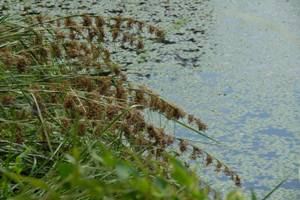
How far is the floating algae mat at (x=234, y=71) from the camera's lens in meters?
2.49

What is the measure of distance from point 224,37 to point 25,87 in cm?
239

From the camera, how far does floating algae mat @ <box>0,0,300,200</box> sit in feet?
8.16

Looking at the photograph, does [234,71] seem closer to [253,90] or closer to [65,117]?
[253,90]

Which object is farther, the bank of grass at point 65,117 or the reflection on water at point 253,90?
the reflection on water at point 253,90

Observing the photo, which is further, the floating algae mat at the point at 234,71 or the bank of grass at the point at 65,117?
the floating algae mat at the point at 234,71

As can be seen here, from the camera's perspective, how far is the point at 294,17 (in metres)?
4.04

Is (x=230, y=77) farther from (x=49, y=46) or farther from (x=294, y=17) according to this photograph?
(x=49, y=46)

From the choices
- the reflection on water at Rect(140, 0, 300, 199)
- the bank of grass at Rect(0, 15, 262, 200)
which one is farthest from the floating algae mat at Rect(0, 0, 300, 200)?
the bank of grass at Rect(0, 15, 262, 200)

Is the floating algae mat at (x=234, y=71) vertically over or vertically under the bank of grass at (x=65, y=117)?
under

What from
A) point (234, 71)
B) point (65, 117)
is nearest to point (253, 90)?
point (234, 71)

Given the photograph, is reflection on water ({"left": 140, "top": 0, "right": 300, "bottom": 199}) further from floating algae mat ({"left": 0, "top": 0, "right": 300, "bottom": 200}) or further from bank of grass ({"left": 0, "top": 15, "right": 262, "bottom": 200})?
bank of grass ({"left": 0, "top": 15, "right": 262, "bottom": 200})

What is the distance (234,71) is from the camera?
3.30m

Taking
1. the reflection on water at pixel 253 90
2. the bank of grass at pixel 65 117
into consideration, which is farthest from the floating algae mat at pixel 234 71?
the bank of grass at pixel 65 117

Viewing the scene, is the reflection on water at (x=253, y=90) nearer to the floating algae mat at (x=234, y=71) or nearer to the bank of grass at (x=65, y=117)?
the floating algae mat at (x=234, y=71)
